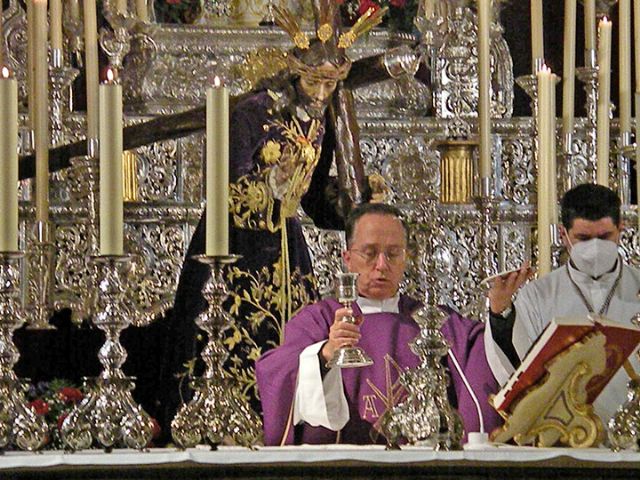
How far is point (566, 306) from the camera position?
6.21 metres

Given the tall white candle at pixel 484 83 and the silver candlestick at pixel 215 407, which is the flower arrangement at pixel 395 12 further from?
the silver candlestick at pixel 215 407

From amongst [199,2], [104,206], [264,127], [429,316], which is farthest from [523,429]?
[199,2]

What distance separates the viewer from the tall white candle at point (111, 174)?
457cm

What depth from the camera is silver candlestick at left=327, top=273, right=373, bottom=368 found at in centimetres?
473

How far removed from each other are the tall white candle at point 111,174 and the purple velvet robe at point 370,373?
4.57ft

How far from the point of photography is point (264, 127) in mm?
7406

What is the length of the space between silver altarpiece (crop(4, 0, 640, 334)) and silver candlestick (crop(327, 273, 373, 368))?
9.66 ft

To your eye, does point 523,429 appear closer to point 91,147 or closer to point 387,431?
point 387,431

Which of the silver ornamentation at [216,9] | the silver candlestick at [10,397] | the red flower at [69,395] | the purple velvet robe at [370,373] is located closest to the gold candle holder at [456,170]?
the silver ornamentation at [216,9]

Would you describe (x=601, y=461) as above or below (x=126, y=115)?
below

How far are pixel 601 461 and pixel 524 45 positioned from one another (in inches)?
206

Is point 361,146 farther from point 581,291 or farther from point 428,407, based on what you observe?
point 428,407

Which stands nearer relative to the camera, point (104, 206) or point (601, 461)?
point (601, 461)

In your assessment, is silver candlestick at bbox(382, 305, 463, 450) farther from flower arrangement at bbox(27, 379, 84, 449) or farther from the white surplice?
flower arrangement at bbox(27, 379, 84, 449)
